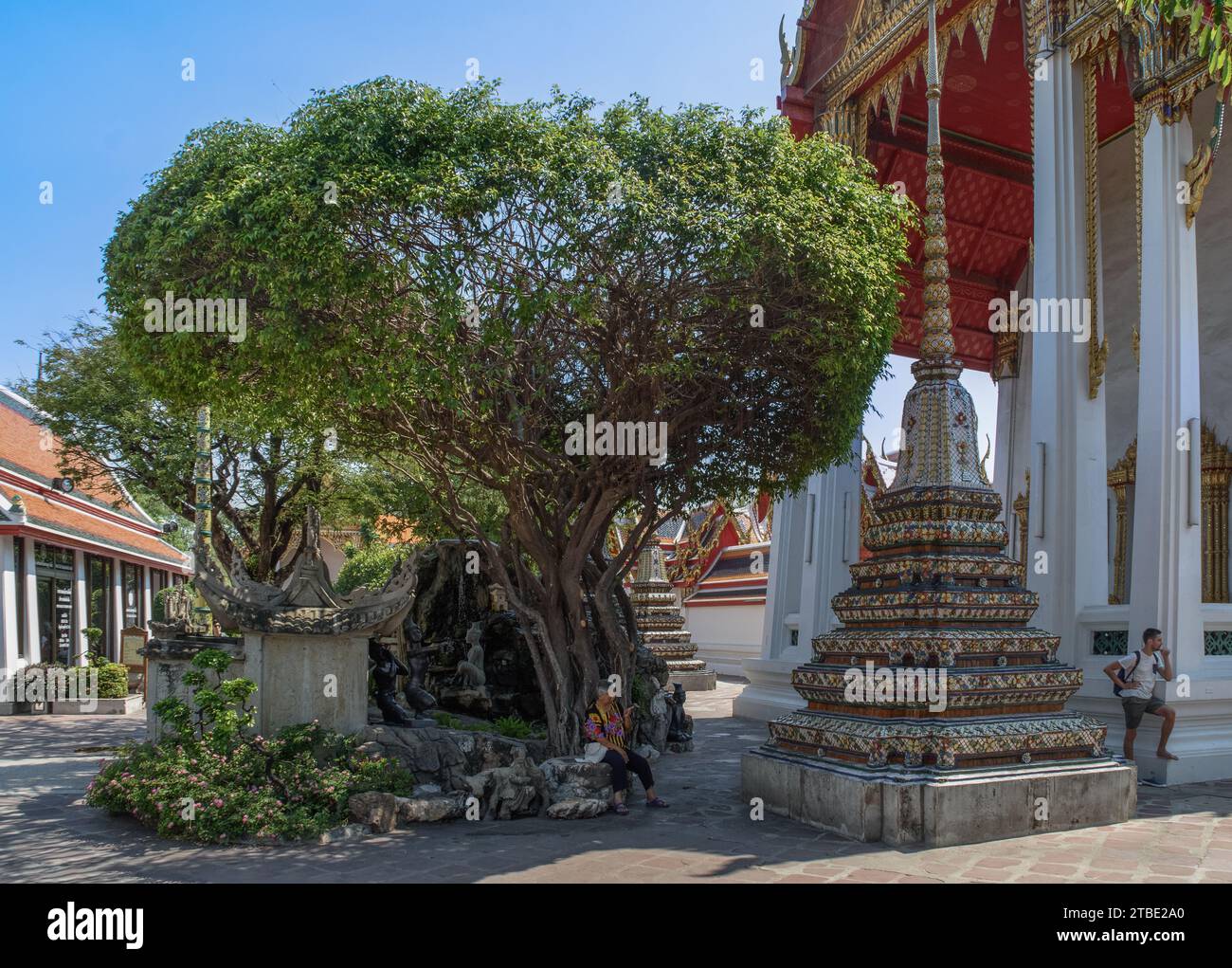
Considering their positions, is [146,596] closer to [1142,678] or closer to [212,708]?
[212,708]

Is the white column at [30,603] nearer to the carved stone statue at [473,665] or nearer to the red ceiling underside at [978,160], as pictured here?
the carved stone statue at [473,665]

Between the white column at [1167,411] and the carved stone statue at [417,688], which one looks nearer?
the white column at [1167,411]

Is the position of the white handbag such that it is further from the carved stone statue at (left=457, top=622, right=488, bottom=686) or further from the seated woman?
the carved stone statue at (left=457, top=622, right=488, bottom=686)

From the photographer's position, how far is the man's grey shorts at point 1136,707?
10156 mm

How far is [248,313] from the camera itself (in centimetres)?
984

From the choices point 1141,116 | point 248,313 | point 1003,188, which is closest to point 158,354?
point 248,313

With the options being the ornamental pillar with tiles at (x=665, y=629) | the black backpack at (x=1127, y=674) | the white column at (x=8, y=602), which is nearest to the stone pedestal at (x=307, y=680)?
the black backpack at (x=1127, y=674)

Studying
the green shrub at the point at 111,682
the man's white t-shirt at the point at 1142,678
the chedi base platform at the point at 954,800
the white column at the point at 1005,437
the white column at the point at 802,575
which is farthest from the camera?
the white column at the point at 1005,437

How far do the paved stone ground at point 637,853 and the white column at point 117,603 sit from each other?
62.0ft

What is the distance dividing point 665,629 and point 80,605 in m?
13.7

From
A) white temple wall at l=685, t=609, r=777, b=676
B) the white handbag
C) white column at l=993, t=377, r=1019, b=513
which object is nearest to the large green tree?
the white handbag

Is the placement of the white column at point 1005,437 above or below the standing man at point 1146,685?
above

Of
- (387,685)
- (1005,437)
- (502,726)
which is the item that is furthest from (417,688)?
(1005,437)

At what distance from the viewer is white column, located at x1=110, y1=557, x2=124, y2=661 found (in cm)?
2688
